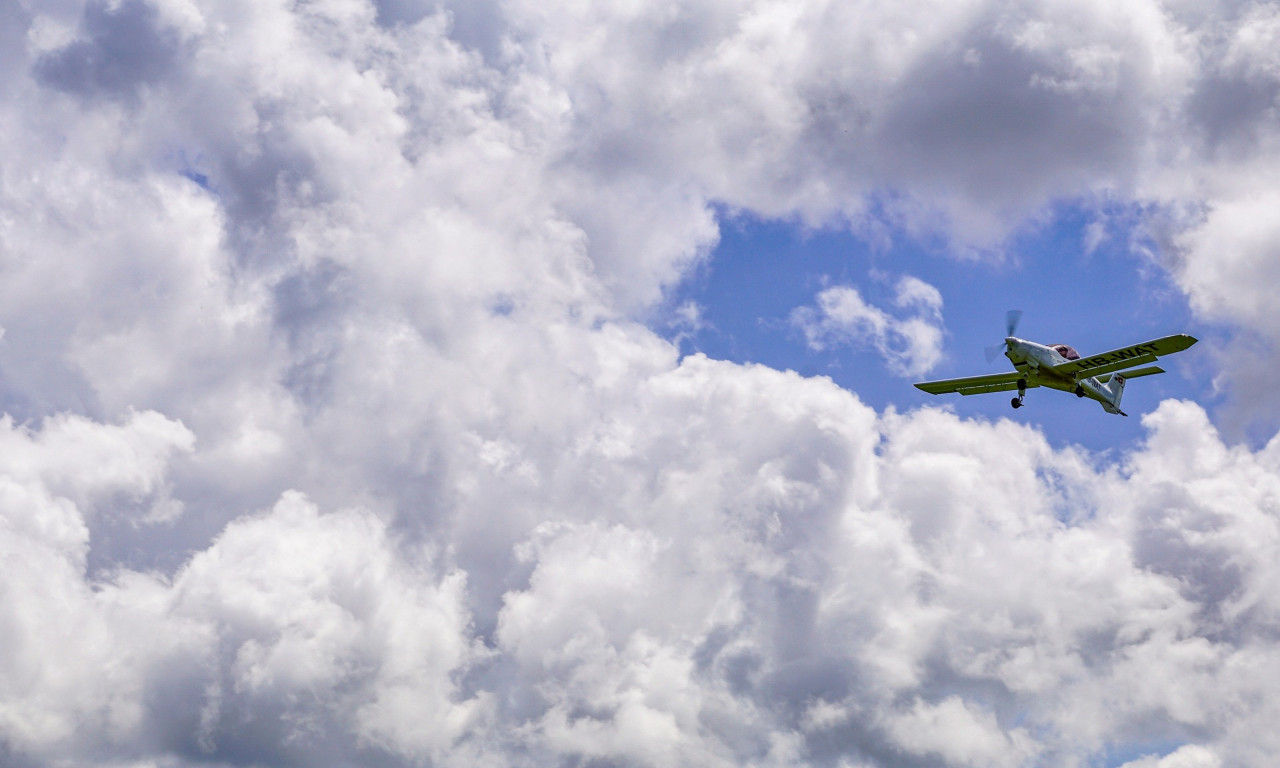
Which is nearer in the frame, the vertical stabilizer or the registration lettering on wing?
the registration lettering on wing

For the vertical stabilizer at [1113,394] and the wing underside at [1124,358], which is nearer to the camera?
the wing underside at [1124,358]

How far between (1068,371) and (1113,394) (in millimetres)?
14598

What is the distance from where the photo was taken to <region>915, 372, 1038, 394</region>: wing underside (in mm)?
124438

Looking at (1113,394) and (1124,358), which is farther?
(1113,394)

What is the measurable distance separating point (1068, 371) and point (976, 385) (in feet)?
43.2

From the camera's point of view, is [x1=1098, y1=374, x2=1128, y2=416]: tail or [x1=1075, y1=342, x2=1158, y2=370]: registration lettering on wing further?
[x1=1098, y1=374, x2=1128, y2=416]: tail

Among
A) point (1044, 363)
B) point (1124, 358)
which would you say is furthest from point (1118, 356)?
point (1044, 363)

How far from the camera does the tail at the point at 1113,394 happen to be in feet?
413

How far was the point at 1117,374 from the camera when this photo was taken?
381 ft

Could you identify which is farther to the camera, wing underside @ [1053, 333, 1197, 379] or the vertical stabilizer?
the vertical stabilizer

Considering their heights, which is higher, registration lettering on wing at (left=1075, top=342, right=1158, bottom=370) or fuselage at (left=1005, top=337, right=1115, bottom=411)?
fuselage at (left=1005, top=337, right=1115, bottom=411)

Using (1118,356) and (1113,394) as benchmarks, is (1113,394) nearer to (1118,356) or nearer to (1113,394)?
(1113,394)

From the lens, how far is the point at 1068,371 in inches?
4579

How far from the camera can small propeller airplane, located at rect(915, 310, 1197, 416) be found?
107438mm
